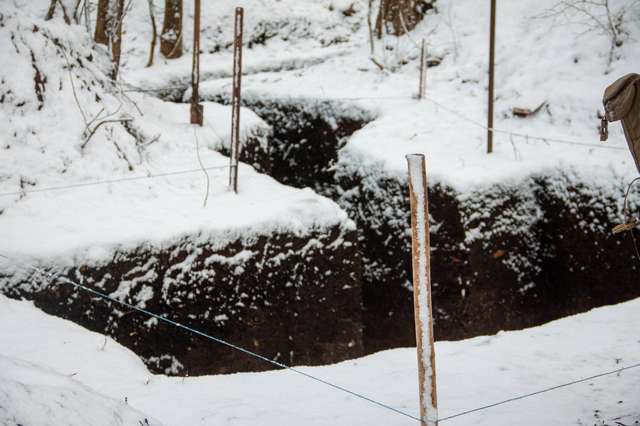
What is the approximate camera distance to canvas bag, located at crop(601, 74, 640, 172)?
7.34ft

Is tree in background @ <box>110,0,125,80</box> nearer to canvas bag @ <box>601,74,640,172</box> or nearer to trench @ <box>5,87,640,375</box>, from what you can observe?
trench @ <box>5,87,640,375</box>

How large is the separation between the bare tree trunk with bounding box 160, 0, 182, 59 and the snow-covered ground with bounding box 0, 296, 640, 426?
29.6ft

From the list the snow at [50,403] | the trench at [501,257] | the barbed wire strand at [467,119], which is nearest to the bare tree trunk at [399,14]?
the barbed wire strand at [467,119]

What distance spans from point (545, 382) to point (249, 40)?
34.4 feet

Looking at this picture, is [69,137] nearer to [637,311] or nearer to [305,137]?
[305,137]

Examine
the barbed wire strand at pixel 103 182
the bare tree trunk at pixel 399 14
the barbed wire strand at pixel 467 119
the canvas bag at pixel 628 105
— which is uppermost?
the bare tree trunk at pixel 399 14

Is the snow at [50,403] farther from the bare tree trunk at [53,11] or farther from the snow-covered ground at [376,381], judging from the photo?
the bare tree trunk at [53,11]

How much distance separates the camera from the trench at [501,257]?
15.6ft

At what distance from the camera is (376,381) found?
10.3ft

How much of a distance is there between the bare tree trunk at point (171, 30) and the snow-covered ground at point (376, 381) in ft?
29.6

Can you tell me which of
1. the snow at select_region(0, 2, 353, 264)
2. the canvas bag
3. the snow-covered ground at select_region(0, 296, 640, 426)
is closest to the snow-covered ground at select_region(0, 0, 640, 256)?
the snow at select_region(0, 2, 353, 264)

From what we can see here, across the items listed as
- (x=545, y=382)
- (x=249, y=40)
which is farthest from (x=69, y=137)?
(x=249, y=40)

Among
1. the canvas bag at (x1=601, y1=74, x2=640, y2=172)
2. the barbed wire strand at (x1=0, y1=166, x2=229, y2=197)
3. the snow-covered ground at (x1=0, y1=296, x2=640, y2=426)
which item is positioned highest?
the canvas bag at (x1=601, y1=74, x2=640, y2=172)

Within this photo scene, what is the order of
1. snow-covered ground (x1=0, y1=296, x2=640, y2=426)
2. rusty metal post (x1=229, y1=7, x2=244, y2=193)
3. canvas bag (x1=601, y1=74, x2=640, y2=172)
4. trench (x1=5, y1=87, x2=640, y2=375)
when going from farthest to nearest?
rusty metal post (x1=229, y1=7, x2=244, y2=193), trench (x1=5, y1=87, x2=640, y2=375), snow-covered ground (x1=0, y1=296, x2=640, y2=426), canvas bag (x1=601, y1=74, x2=640, y2=172)
